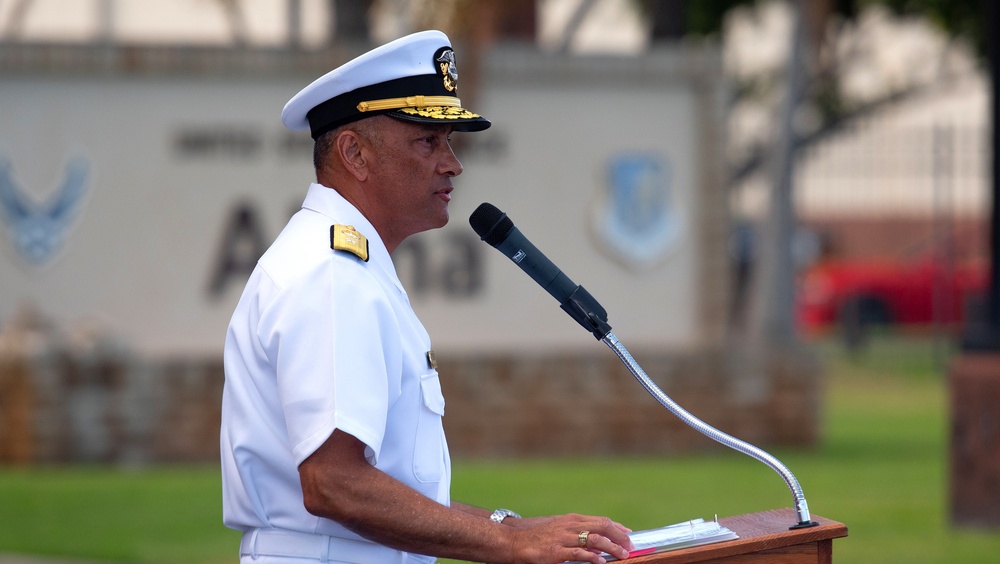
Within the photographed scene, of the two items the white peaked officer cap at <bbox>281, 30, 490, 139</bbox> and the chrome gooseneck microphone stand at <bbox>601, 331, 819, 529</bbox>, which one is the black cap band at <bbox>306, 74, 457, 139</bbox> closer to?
the white peaked officer cap at <bbox>281, 30, 490, 139</bbox>

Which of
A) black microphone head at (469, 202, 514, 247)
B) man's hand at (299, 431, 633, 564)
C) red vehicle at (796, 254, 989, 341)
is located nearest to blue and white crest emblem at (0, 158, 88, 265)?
black microphone head at (469, 202, 514, 247)

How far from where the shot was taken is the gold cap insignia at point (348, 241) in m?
2.56

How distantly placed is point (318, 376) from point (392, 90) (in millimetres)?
596

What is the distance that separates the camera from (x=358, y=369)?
2426 mm

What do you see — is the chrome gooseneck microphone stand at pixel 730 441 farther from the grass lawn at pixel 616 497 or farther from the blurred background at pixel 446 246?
the blurred background at pixel 446 246

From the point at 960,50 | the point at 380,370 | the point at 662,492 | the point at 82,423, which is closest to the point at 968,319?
the point at 960,50

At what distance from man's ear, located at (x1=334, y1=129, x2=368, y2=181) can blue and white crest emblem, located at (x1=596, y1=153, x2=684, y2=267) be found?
30.4 ft

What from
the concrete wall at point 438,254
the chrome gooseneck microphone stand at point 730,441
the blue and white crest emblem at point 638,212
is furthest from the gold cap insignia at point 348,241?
the blue and white crest emblem at point 638,212

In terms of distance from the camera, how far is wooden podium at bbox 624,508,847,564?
2.41 meters

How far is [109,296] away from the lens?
11.2 m

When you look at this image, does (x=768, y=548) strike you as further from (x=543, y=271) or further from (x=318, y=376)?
(x=318, y=376)

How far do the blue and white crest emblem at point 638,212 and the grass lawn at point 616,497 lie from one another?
168 centimetres

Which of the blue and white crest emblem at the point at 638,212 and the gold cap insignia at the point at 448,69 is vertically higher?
the blue and white crest emblem at the point at 638,212

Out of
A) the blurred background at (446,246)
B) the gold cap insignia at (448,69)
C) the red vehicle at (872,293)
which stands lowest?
the gold cap insignia at (448,69)
